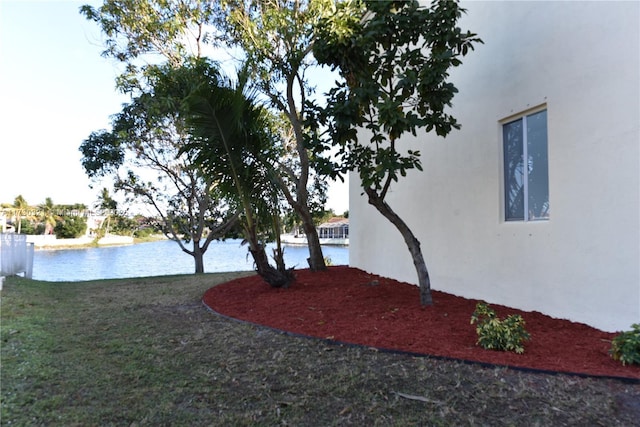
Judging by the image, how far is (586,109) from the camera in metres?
4.21

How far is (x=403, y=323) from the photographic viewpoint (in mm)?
4629

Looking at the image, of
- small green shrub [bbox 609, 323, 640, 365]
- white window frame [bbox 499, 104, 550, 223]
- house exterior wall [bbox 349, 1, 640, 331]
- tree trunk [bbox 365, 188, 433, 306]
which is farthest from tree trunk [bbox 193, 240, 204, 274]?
small green shrub [bbox 609, 323, 640, 365]

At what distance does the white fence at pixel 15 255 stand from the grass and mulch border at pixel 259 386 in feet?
19.4

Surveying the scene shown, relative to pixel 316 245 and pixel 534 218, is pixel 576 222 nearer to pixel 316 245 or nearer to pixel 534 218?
pixel 534 218

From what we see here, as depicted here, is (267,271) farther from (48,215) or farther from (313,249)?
(48,215)

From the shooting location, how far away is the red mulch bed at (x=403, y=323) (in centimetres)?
347

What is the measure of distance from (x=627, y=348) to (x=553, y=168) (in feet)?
6.74

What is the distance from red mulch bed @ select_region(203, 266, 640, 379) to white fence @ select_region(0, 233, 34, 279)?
560cm

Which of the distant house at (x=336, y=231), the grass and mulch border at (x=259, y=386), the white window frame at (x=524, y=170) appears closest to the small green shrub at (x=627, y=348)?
the grass and mulch border at (x=259, y=386)

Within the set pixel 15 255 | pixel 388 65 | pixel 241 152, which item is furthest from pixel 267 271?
pixel 15 255

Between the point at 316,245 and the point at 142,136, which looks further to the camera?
the point at 142,136

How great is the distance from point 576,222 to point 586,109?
1.16 metres

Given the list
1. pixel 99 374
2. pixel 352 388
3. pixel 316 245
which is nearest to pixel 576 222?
pixel 352 388

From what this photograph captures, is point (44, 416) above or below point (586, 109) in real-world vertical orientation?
below
